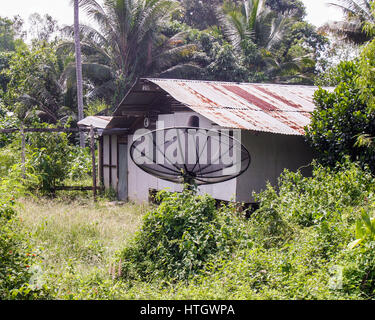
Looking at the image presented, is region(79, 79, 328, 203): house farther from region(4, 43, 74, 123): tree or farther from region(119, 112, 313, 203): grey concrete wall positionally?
→ region(4, 43, 74, 123): tree

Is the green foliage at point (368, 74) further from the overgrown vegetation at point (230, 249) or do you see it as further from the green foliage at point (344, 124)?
the overgrown vegetation at point (230, 249)

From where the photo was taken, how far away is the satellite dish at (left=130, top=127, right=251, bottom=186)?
7.73 meters

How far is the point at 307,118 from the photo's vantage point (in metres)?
11.6

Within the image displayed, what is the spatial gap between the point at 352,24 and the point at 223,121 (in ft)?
40.4

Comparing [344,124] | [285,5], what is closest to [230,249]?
[344,124]

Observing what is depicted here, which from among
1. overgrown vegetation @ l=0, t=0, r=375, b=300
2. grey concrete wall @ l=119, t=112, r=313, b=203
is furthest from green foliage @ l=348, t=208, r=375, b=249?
grey concrete wall @ l=119, t=112, r=313, b=203

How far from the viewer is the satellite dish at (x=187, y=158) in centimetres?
773

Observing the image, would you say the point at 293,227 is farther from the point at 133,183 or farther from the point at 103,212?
the point at 133,183

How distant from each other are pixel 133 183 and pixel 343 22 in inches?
457

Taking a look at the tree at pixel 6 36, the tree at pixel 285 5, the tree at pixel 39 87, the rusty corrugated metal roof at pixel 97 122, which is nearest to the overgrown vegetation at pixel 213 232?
the rusty corrugated metal roof at pixel 97 122

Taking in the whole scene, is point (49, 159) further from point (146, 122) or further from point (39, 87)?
point (39, 87)

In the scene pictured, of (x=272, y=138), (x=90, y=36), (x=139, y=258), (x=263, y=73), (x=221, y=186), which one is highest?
(x=90, y=36)

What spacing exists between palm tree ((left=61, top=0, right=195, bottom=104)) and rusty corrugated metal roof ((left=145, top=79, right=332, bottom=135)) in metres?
8.99

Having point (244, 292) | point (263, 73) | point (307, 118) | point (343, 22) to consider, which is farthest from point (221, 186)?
point (263, 73)
